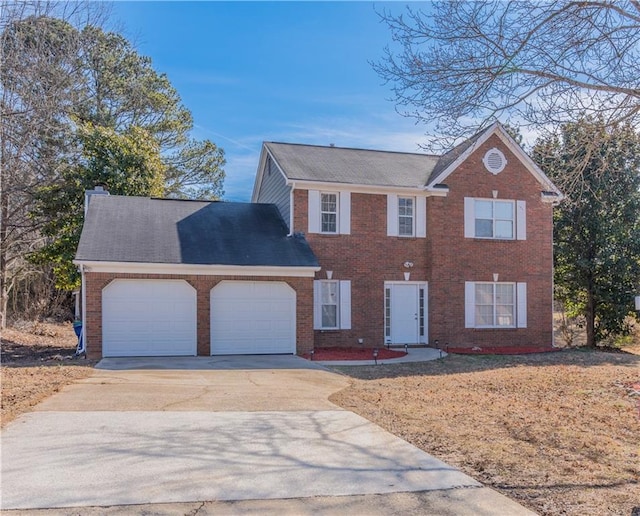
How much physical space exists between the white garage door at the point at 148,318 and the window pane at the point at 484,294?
9.53 metres

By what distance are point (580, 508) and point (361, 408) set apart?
14.2ft

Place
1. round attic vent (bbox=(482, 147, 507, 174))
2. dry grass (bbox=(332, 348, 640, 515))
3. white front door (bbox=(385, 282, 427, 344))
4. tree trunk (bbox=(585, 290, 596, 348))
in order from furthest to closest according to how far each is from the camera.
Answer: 1. tree trunk (bbox=(585, 290, 596, 348))
2. round attic vent (bbox=(482, 147, 507, 174))
3. white front door (bbox=(385, 282, 427, 344))
4. dry grass (bbox=(332, 348, 640, 515))

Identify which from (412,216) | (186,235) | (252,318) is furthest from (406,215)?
(186,235)

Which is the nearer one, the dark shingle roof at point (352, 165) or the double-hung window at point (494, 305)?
the dark shingle roof at point (352, 165)

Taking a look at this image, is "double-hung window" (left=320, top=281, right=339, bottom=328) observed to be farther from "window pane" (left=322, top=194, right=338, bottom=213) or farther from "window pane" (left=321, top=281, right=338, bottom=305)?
"window pane" (left=322, top=194, right=338, bottom=213)

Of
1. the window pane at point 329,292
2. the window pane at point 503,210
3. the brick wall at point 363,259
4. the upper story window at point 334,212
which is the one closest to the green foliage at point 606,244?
the window pane at point 503,210

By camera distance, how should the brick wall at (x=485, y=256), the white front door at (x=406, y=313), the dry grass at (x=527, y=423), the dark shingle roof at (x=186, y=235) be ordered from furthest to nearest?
the brick wall at (x=485, y=256)
the white front door at (x=406, y=313)
the dark shingle roof at (x=186, y=235)
the dry grass at (x=527, y=423)

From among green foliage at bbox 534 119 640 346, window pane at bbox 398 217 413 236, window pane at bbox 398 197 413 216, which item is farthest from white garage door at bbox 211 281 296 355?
green foliage at bbox 534 119 640 346

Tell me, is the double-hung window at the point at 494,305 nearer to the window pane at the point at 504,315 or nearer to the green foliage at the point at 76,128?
the window pane at the point at 504,315

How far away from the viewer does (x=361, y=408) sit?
8.70 metres

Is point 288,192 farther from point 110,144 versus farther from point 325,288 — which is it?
point 110,144

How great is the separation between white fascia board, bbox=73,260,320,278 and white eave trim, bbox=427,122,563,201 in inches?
221

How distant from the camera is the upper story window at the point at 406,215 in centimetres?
1875

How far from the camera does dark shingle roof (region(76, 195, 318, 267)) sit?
1509 cm
